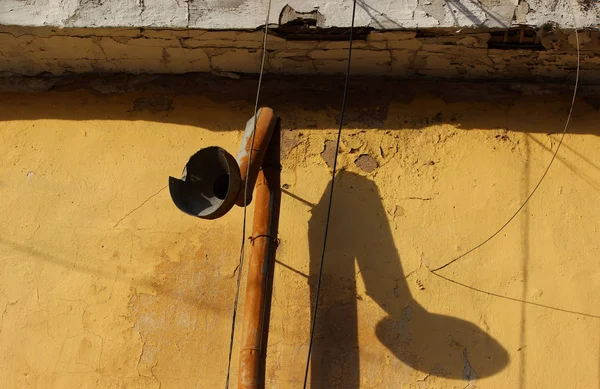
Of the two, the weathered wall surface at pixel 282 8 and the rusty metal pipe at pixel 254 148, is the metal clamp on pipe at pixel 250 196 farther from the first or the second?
the weathered wall surface at pixel 282 8

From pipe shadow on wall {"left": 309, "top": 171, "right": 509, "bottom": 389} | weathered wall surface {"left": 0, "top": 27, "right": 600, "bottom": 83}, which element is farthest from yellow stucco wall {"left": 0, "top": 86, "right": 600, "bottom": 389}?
weathered wall surface {"left": 0, "top": 27, "right": 600, "bottom": 83}

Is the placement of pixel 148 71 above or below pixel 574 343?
above

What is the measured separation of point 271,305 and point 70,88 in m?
1.66

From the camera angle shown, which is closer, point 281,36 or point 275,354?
point 275,354

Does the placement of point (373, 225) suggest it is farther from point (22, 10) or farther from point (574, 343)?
point (22, 10)

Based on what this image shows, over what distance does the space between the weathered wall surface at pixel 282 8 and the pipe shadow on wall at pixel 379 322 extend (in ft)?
2.76

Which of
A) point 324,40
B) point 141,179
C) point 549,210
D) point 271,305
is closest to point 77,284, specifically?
point 141,179

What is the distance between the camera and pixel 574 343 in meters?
4.20

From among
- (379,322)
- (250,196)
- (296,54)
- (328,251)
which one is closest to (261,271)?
(250,196)

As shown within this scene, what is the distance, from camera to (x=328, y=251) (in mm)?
4461

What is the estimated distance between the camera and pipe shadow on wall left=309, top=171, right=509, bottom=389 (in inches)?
166

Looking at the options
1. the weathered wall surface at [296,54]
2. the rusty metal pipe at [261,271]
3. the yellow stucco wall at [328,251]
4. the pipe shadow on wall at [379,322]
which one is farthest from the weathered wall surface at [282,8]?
the pipe shadow on wall at [379,322]

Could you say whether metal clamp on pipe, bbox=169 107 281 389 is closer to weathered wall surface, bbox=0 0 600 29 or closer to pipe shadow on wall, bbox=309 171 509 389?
pipe shadow on wall, bbox=309 171 509 389

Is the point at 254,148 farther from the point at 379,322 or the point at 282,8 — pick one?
the point at 379,322
